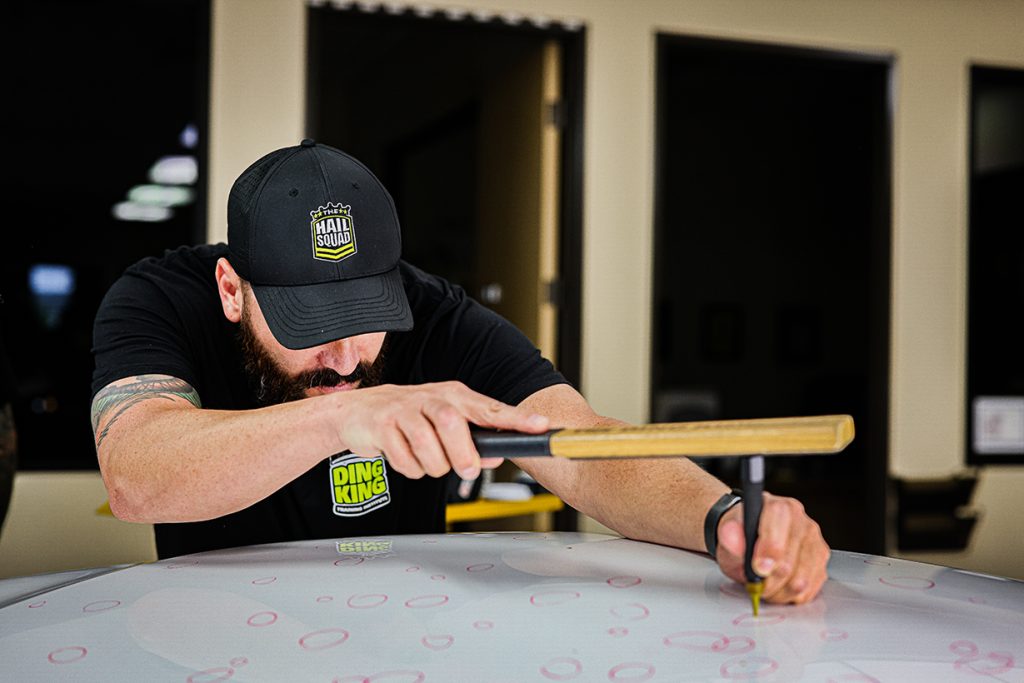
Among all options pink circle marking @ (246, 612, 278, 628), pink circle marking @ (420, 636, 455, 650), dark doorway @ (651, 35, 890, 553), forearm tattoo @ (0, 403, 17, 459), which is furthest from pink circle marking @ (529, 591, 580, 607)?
dark doorway @ (651, 35, 890, 553)

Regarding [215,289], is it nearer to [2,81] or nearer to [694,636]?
[694,636]

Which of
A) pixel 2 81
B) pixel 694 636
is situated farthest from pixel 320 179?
pixel 2 81

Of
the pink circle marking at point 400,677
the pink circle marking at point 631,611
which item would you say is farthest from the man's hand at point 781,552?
the pink circle marking at point 400,677

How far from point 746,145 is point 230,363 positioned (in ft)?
19.3

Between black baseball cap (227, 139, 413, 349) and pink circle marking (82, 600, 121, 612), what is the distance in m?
0.42

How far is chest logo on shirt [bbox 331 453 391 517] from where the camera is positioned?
1349mm

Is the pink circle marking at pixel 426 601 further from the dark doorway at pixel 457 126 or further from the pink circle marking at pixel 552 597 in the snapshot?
the dark doorway at pixel 457 126

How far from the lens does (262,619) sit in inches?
33.2

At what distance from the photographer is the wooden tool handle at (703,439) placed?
2.48 ft

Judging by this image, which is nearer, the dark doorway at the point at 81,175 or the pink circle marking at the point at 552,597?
the pink circle marking at the point at 552,597

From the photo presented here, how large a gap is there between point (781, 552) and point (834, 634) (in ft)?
Answer: 0.33

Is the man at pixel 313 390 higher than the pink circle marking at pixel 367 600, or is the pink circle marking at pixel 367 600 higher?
the man at pixel 313 390

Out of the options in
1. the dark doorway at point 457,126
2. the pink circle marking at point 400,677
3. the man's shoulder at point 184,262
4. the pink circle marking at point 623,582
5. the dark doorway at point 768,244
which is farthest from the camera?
the dark doorway at point 768,244

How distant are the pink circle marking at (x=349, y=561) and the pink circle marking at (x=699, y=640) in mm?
357
